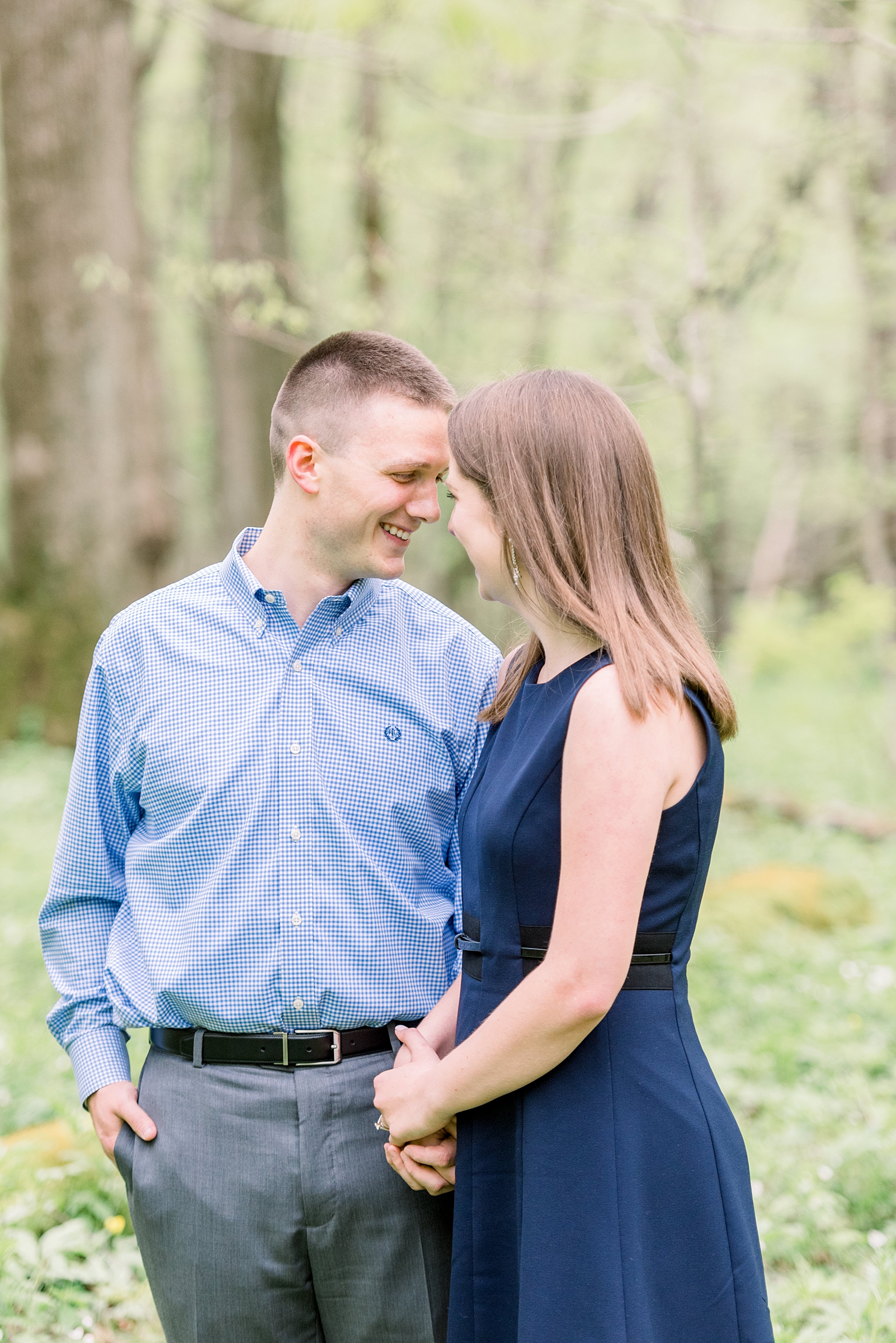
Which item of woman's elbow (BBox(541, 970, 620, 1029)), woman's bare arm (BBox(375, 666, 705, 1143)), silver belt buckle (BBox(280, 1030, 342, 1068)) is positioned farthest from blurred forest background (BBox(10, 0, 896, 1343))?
silver belt buckle (BBox(280, 1030, 342, 1068))

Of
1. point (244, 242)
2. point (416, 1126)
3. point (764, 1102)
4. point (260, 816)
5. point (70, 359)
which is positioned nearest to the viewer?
point (416, 1126)

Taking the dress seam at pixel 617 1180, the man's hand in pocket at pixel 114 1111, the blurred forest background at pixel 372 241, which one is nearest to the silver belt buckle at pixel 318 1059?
the man's hand in pocket at pixel 114 1111

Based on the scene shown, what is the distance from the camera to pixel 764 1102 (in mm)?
4848

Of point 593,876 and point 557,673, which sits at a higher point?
point 557,673

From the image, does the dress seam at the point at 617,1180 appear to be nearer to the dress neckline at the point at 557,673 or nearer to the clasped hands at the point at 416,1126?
the clasped hands at the point at 416,1126

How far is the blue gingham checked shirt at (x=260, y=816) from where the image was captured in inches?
94.5

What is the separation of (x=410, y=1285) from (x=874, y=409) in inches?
448

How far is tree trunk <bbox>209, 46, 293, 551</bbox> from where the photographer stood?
1098cm

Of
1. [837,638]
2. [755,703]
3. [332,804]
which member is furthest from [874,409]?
[332,804]

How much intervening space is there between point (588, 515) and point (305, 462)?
2.69 ft

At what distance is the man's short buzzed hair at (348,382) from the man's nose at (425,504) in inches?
7.5

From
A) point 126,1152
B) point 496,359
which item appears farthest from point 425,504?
point 496,359

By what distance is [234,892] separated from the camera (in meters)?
2.42

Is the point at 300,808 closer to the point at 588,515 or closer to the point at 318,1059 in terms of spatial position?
the point at 318,1059
